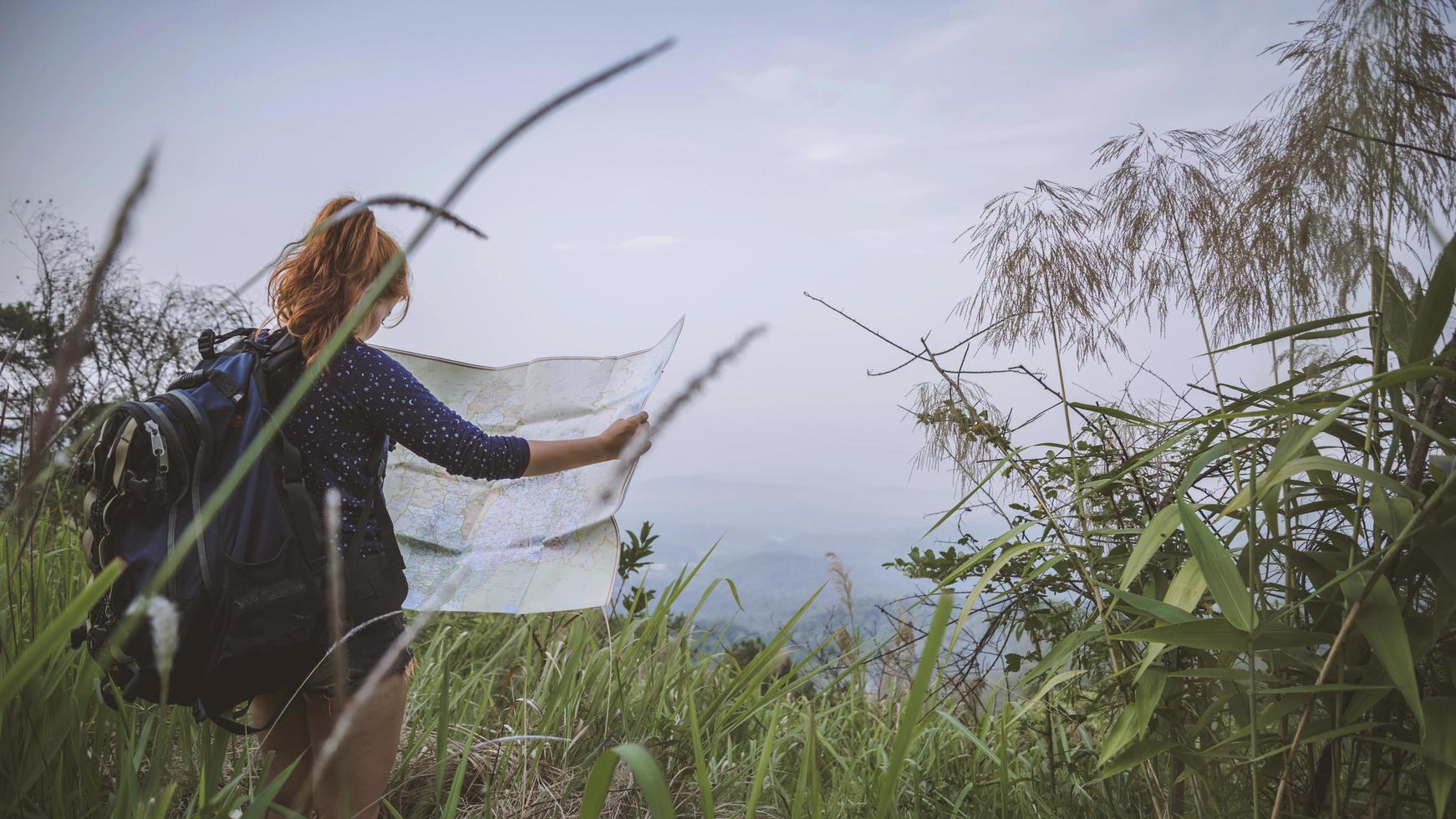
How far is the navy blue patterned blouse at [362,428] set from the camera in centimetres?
146

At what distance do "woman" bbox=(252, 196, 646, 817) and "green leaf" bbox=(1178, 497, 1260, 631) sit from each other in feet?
3.77

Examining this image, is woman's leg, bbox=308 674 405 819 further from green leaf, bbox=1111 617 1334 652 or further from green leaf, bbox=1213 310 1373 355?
green leaf, bbox=1213 310 1373 355

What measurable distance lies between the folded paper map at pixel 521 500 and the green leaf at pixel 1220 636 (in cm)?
114

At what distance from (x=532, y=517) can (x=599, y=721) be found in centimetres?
51

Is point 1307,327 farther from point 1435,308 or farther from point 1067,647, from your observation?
point 1067,647

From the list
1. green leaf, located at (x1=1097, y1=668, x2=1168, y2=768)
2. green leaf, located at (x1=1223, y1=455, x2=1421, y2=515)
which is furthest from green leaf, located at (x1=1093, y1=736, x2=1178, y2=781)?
green leaf, located at (x1=1223, y1=455, x2=1421, y2=515)

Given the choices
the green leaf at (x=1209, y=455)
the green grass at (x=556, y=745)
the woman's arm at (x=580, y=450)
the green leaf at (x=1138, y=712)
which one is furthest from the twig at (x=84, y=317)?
the woman's arm at (x=580, y=450)

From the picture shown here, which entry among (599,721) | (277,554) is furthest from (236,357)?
(599,721)

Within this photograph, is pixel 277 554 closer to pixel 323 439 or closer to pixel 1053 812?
pixel 323 439

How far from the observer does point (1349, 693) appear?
1087 millimetres

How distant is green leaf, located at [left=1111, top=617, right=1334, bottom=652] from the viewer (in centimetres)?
94

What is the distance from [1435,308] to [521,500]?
1747 millimetres

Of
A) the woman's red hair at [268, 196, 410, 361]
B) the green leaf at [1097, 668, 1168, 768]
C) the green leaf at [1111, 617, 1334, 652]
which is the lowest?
the green leaf at [1097, 668, 1168, 768]

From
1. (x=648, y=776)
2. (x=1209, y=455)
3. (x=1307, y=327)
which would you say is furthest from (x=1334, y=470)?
(x=648, y=776)
